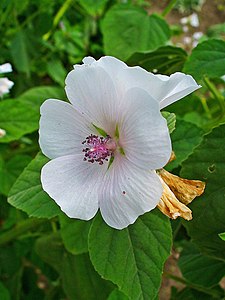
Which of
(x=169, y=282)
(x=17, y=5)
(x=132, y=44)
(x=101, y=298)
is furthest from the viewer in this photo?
(x=169, y=282)

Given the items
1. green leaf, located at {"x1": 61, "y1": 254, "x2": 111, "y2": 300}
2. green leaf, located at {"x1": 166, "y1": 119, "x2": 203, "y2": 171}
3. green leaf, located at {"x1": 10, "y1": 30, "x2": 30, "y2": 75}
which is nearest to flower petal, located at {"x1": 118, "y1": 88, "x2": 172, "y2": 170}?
green leaf, located at {"x1": 166, "y1": 119, "x2": 203, "y2": 171}

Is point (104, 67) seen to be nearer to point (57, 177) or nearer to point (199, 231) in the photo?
point (57, 177)

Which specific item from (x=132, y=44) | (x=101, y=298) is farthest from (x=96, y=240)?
(x=132, y=44)

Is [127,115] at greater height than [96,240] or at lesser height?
greater

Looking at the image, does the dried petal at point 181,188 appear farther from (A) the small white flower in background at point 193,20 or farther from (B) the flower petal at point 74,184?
(A) the small white flower in background at point 193,20

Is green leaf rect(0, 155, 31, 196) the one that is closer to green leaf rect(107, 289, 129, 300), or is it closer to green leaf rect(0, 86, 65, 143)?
green leaf rect(0, 86, 65, 143)
